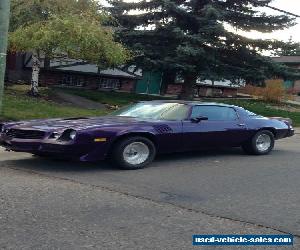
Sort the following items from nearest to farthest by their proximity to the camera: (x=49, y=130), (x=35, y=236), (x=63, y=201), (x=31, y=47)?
(x=35, y=236), (x=63, y=201), (x=49, y=130), (x=31, y=47)

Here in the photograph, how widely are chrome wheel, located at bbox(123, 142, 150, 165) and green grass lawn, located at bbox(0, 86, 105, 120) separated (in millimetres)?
6279

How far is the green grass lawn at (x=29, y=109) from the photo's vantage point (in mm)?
14172

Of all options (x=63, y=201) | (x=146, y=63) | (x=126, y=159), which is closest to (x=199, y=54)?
(x=146, y=63)

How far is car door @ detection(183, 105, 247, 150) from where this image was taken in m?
9.18

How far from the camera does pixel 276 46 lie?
77.3 ft

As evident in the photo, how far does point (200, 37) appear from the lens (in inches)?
842

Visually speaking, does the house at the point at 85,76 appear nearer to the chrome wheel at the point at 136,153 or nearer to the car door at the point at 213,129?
the car door at the point at 213,129

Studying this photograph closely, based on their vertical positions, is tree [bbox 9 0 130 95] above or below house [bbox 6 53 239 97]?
above

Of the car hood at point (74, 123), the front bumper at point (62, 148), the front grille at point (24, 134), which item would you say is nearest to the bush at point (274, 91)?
the car hood at point (74, 123)

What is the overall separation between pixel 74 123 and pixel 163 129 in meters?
1.56

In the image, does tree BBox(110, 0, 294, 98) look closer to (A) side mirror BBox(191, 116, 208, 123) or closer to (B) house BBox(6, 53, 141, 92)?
(B) house BBox(6, 53, 141, 92)

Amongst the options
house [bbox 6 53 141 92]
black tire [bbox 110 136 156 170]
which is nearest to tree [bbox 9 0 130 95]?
house [bbox 6 53 141 92]

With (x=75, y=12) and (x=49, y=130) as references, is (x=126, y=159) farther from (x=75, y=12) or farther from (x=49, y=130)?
(x=75, y=12)

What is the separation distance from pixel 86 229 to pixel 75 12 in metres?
14.3
